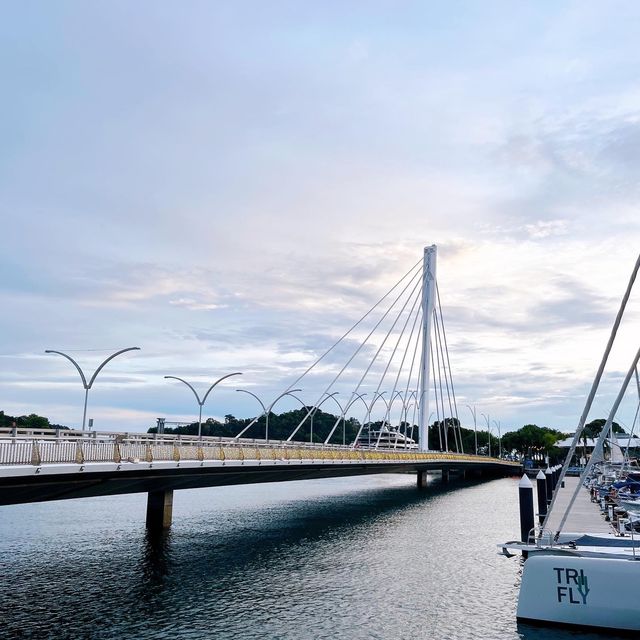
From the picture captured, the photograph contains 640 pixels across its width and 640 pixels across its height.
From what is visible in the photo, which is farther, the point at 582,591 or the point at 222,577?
the point at 222,577

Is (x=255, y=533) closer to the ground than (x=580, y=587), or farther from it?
closer to the ground

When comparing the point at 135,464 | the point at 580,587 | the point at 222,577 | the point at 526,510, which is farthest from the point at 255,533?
the point at 580,587

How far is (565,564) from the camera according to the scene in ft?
73.2

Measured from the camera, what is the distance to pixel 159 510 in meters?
47.2

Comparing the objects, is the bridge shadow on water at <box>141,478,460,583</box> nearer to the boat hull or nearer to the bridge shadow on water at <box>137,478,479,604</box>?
the bridge shadow on water at <box>137,478,479,604</box>

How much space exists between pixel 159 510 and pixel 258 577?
56.4 ft

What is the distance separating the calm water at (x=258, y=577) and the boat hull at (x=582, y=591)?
64cm

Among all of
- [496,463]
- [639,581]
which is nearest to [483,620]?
[639,581]

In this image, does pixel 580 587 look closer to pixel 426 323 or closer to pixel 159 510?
pixel 159 510

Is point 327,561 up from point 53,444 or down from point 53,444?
down

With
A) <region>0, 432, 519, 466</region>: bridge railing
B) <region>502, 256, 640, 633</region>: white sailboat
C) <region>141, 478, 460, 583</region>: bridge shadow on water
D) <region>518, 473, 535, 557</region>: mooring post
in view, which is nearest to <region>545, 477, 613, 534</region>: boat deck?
<region>518, 473, 535, 557</region>: mooring post

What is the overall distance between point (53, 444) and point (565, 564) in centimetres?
1998

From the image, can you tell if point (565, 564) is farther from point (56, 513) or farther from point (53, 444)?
point (56, 513)

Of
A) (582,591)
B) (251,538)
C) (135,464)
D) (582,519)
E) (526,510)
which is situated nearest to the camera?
(582,591)
